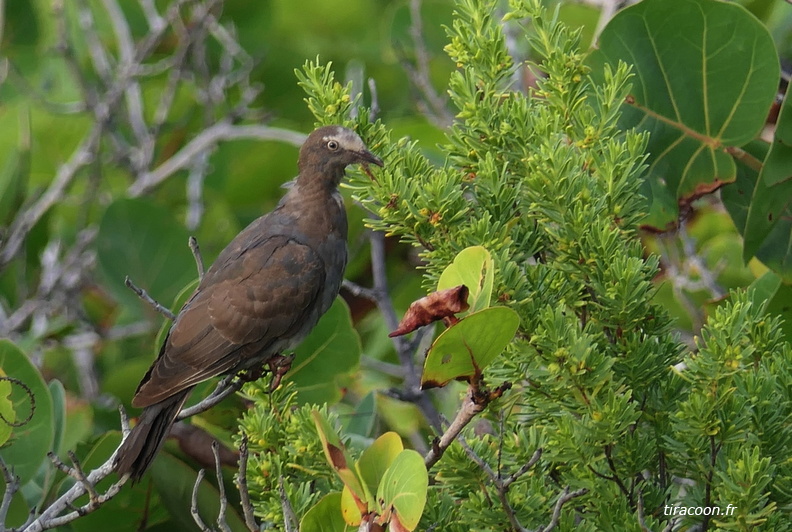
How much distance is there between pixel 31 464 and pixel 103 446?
0.24m

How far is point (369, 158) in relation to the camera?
2873 mm

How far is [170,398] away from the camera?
12.0ft

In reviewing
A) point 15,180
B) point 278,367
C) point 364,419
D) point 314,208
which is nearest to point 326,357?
point 364,419

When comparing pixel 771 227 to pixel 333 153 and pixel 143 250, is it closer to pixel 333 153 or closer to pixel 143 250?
pixel 333 153

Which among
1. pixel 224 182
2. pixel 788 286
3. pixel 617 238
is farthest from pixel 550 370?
pixel 224 182

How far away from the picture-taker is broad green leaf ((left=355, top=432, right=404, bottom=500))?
7.38ft

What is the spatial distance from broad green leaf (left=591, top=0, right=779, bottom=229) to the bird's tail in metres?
1.77

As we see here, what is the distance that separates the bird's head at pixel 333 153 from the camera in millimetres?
2971

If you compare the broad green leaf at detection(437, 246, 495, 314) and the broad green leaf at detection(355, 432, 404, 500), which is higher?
the broad green leaf at detection(437, 246, 495, 314)

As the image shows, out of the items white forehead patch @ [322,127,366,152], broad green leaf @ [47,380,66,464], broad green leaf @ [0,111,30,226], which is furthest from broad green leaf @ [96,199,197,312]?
white forehead patch @ [322,127,366,152]

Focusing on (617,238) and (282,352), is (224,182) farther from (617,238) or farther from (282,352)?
(617,238)

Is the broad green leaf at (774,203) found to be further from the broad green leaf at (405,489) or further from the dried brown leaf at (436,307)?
the broad green leaf at (405,489)

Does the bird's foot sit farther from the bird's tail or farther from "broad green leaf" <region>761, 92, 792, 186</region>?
"broad green leaf" <region>761, 92, 792, 186</region>

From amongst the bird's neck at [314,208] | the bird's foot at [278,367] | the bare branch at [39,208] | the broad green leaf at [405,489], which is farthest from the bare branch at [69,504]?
the bare branch at [39,208]
